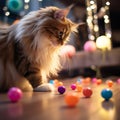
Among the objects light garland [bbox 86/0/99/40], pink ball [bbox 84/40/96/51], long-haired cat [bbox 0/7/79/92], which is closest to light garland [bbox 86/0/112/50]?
light garland [bbox 86/0/99/40]

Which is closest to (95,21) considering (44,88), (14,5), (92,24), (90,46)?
(92,24)

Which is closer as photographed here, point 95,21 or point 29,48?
Result: point 29,48

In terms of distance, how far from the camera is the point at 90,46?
145 inches

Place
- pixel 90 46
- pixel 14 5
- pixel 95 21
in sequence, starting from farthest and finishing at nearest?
1. pixel 95 21
2. pixel 90 46
3. pixel 14 5

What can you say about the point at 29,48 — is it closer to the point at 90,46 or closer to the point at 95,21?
the point at 90,46

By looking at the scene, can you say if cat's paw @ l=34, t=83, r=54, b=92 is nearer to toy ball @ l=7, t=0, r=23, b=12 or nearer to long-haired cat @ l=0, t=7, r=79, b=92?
A: long-haired cat @ l=0, t=7, r=79, b=92

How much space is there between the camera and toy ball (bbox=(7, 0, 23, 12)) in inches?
104

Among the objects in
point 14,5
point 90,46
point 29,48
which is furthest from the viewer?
point 90,46

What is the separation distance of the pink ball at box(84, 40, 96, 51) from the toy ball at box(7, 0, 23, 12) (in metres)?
1.32

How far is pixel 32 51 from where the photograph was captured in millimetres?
1693

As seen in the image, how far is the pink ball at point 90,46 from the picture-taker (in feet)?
12.0

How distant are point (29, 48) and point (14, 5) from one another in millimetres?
1151

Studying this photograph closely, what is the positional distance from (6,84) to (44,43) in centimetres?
38

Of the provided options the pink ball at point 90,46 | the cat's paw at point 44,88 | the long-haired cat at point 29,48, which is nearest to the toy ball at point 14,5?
the long-haired cat at point 29,48
